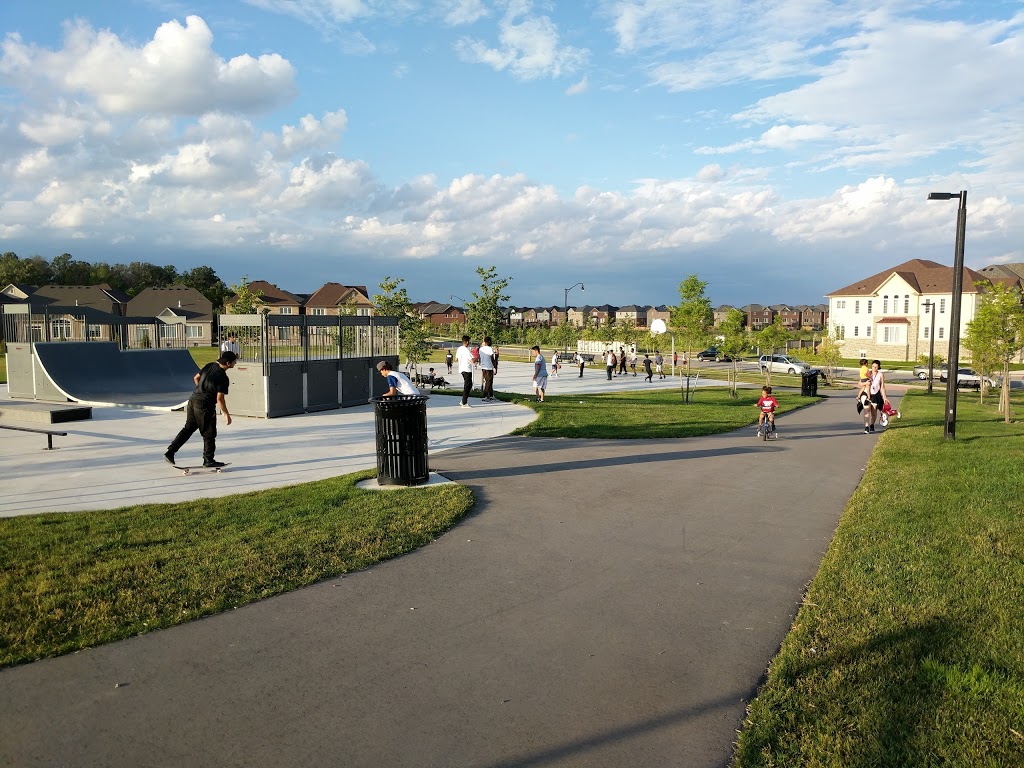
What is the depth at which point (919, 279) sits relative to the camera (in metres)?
75.8

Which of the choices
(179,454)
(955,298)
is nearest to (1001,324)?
(955,298)

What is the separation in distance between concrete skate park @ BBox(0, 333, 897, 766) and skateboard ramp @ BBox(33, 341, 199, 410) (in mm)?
11853

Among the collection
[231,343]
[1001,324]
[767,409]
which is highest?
[1001,324]

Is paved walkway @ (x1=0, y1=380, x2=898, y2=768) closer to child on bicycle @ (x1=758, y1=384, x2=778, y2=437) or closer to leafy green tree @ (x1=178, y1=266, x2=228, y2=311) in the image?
child on bicycle @ (x1=758, y1=384, x2=778, y2=437)

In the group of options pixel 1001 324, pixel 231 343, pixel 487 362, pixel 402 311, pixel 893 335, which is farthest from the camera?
pixel 893 335

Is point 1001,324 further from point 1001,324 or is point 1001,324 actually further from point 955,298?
point 955,298

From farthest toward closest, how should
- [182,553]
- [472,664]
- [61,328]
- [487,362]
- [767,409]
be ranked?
[61,328]
[487,362]
[767,409]
[182,553]
[472,664]

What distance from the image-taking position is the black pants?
9.95 meters

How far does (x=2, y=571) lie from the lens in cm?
582

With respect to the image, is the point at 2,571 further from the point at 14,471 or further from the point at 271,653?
the point at 14,471

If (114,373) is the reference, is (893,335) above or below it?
above

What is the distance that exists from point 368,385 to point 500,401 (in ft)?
12.9

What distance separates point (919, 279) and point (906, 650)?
83.9 metres

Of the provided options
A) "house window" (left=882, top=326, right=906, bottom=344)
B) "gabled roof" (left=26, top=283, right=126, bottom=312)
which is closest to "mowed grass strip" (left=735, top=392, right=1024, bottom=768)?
"house window" (left=882, top=326, right=906, bottom=344)
